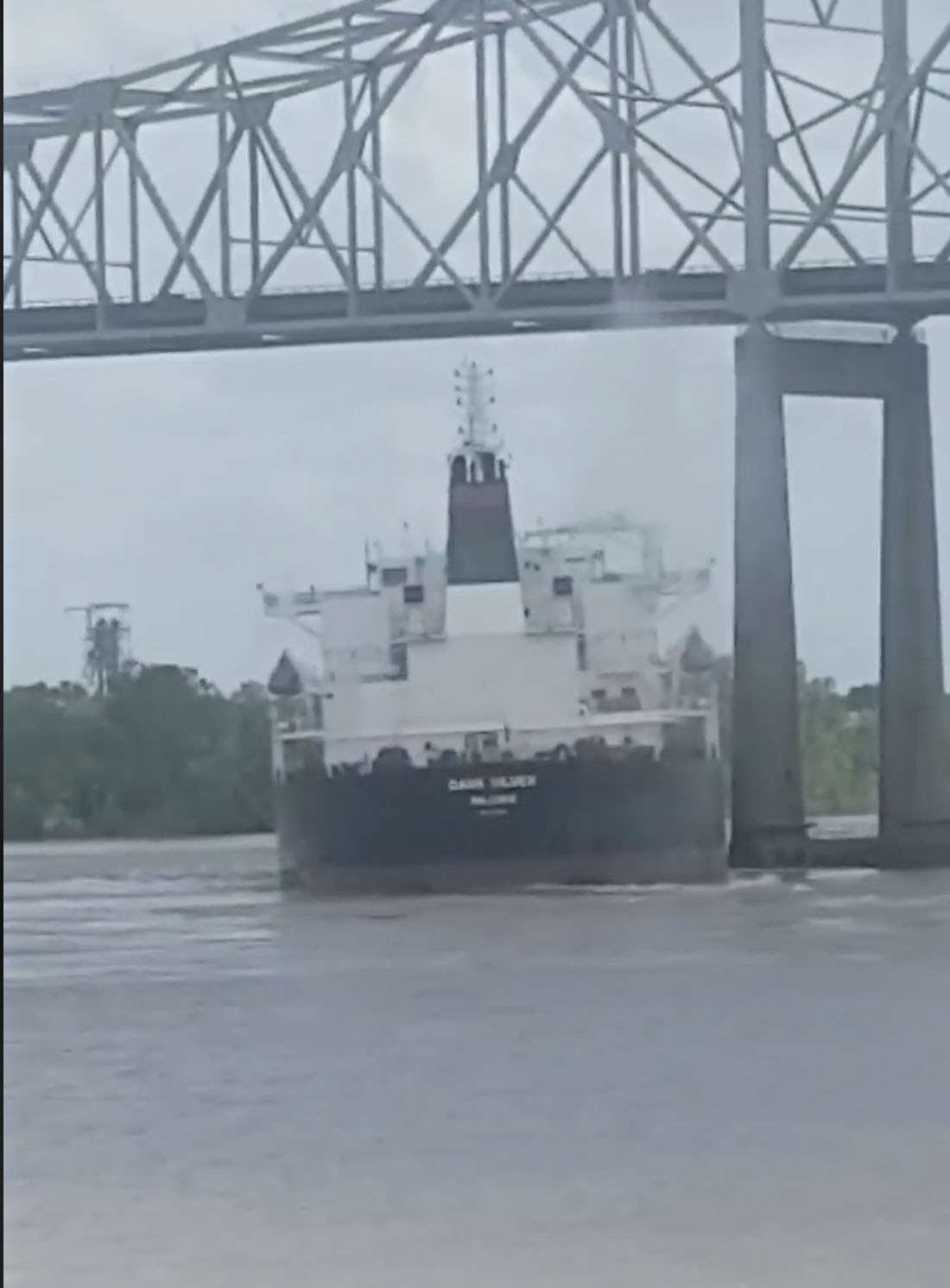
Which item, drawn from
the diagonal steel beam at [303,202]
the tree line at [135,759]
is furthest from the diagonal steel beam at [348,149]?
the tree line at [135,759]

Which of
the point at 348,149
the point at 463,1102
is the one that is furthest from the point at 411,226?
the point at 463,1102

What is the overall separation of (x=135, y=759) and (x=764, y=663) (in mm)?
22311

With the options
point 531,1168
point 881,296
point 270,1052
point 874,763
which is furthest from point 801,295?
point 531,1168

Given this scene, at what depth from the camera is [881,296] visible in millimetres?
27328

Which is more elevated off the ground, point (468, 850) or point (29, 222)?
point (29, 222)

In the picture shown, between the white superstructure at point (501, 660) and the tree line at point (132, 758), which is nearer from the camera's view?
the tree line at point (132, 758)

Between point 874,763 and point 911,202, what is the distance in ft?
16.4

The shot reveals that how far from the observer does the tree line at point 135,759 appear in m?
4.28

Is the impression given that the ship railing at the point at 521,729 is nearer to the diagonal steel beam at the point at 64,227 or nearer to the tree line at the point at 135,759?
the diagonal steel beam at the point at 64,227

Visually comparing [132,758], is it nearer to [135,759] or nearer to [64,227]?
[135,759]

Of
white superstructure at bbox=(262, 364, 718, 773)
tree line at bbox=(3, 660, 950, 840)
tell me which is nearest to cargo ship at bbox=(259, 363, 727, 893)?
white superstructure at bbox=(262, 364, 718, 773)

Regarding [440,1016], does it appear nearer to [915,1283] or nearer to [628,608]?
[915,1283]

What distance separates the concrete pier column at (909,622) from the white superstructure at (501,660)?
2499mm

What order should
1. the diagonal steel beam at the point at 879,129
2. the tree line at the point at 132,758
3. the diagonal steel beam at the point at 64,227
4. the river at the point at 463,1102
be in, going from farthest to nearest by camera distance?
the diagonal steel beam at the point at 879,129 → the diagonal steel beam at the point at 64,227 → the river at the point at 463,1102 → the tree line at the point at 132,758
